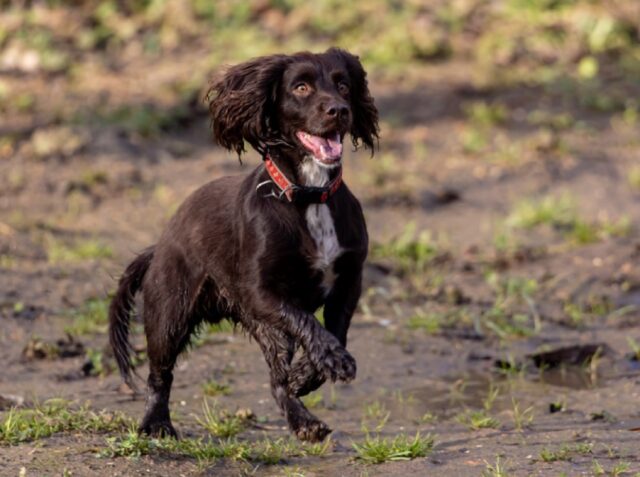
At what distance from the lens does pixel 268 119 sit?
5.39 meters

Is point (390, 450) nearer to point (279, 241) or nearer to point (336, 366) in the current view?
point (336, 366)

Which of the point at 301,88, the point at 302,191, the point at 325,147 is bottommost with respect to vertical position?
the point at 302,191

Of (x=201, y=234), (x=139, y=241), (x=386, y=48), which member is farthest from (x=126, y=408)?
(x=386, y=48)

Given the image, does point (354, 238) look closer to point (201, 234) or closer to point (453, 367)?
point (201, 234)

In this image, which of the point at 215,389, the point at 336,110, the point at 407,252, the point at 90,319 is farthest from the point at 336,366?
the point at 407,252

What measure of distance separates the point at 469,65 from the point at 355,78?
727cm

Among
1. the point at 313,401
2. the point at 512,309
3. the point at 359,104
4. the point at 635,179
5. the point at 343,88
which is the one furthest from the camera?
the point at 635,179

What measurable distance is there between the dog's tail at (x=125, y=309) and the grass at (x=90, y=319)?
1211 millimetres

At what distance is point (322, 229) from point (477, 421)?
1.28m

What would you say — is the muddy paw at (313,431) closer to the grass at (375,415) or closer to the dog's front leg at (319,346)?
the dog's front leg at (319,346)

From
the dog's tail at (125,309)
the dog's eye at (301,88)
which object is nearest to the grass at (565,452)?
the dog's eye at (301,88)

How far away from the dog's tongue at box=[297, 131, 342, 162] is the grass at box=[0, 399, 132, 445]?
4.71ft

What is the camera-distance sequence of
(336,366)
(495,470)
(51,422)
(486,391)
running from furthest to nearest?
1. (486,391)
2. (51,422)
3. (336,366)
4. (495,470)

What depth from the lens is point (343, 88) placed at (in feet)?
17.5
